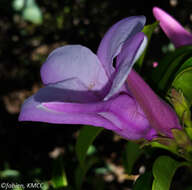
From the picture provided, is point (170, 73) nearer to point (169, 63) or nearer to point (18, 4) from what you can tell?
point (169, 63)

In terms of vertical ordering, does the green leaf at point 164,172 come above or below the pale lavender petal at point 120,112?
below

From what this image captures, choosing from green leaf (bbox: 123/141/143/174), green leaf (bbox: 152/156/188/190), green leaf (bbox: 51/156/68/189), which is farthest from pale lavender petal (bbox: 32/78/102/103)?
green leaf (bbox: 51/156/68/189)

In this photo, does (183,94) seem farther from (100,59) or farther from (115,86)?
(115,86)

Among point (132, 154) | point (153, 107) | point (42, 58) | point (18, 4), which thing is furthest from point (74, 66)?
point (42, 58)

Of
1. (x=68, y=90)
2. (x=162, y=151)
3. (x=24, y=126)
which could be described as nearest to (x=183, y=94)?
(x=162, y=151)

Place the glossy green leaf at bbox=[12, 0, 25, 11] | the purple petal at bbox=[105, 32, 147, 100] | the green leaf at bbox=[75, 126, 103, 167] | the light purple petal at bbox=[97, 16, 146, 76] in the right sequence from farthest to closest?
the glossy green leaf at bbox=[12, 0, 25, 11] < the green leaf at bbox=[75, 126, 103, 167] < the light purple petal at bbox=[97, 16, 146, 76] < the purple petal at bbox=[105, 32, 147, 100]

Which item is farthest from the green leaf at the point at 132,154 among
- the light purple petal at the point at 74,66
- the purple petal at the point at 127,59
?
the purple petal at the point at 127,59

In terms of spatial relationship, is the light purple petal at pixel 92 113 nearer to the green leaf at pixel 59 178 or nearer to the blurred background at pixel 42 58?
the blurred background at pixel 42 58

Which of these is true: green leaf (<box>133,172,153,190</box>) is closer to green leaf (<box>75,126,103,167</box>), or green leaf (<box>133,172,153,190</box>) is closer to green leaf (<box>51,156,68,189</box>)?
green leaf (<box>75,126,103,167</box>)
